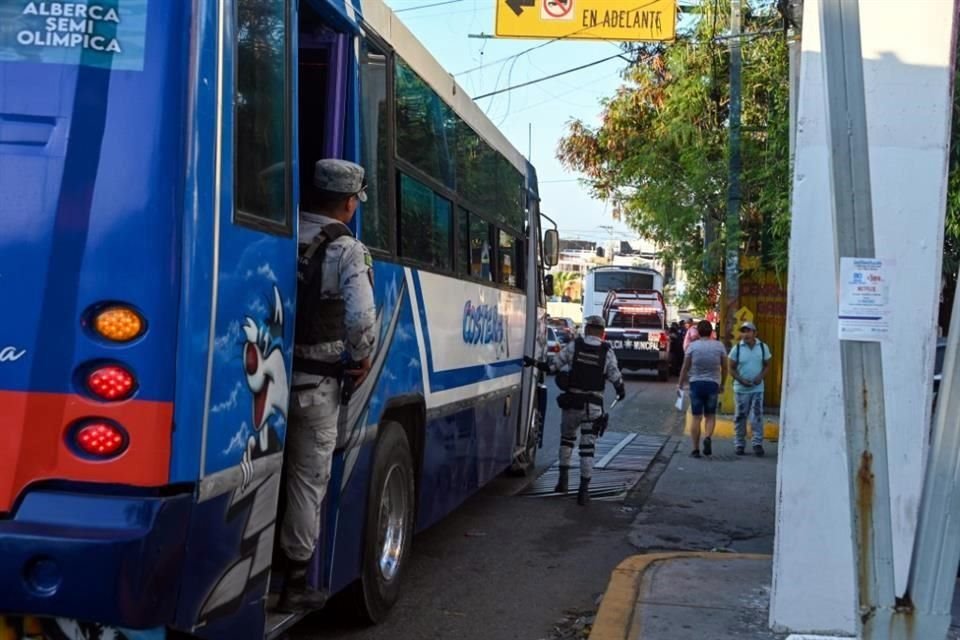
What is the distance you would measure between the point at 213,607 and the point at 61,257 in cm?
129

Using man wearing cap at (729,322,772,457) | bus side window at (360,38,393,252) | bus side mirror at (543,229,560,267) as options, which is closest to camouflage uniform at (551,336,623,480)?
bus side mirror at (543,229,560,267)

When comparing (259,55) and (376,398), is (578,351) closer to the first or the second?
(376,398)

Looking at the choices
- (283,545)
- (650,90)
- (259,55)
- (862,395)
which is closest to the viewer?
(862,395)

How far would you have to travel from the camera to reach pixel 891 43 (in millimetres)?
5766

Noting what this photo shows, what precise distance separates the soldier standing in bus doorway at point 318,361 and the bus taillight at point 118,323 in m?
1.20

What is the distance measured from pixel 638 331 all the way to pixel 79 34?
32368mm

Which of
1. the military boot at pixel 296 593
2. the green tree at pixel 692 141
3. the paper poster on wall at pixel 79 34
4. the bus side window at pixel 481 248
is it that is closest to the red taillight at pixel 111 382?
the paper poster on wall at pixel 79 34

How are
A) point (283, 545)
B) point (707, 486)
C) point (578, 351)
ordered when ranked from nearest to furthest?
point (283, 545) → point (578, 351) → point (707, 486)

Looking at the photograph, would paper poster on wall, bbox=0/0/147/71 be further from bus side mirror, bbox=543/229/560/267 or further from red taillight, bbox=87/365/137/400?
bus side mirror, bbox=543/229/560/267

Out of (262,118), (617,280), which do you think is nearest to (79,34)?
(262,118)

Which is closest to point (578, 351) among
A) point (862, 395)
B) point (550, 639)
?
point (550, 639)

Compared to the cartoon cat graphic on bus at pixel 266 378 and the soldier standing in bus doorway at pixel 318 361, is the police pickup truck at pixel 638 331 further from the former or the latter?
the cartoon cat graphic on bus at pixel 266 378

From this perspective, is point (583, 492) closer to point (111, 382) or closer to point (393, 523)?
point (393, 523)

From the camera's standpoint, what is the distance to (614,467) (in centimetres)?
1378
